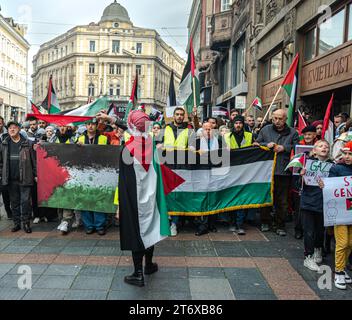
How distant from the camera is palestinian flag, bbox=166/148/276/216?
6707 mm

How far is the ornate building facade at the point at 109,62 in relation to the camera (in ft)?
307

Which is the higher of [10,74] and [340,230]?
[10,74]

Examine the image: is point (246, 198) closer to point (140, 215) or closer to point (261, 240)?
point (261, 240)

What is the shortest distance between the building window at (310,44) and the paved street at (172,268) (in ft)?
21.6

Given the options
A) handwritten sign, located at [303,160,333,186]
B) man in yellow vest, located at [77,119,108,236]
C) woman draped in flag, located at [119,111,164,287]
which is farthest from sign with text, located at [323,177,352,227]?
man in yellow vest, located at [77,119,108,236]

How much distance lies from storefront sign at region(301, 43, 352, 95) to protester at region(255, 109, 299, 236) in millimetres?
2817

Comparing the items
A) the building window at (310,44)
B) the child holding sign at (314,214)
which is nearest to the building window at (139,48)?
the building window at (310,44)

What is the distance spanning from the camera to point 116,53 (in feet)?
313

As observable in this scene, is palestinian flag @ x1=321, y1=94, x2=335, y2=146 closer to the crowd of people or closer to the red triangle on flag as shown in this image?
the crowd of people

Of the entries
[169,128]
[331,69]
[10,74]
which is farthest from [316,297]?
[10,74]

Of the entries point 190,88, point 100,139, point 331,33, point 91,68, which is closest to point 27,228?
point 100,139

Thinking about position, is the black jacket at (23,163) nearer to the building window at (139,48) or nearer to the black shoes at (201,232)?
the black shoes at (201,232)

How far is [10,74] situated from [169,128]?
6232 centimetres

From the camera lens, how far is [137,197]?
4.42 m
